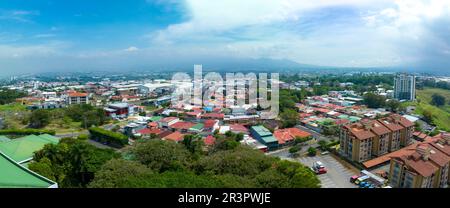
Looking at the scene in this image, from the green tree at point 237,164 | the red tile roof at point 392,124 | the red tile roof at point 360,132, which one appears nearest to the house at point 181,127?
the red tile roof at point 360,132

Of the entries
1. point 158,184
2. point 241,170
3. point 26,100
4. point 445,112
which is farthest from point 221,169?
point 26,100

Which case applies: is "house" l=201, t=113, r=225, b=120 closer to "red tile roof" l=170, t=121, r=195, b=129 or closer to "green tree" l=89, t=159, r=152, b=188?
"red tile roof" l=170, t=121, r=195, b=129

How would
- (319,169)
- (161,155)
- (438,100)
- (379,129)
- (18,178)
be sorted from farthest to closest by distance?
(438,100), (379,129), (319,169), (161,155), (18,178)

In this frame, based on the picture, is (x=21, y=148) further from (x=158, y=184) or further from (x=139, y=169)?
(x=158, y=184)

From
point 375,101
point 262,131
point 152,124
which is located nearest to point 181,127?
point 152,124

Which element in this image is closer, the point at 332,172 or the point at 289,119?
the point at 332,172

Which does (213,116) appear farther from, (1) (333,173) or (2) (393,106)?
(2) (393,106)

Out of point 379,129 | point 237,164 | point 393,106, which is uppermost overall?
point 237,164

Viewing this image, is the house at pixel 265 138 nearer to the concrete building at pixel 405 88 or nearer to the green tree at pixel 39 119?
the green tree at pixel 39 119
